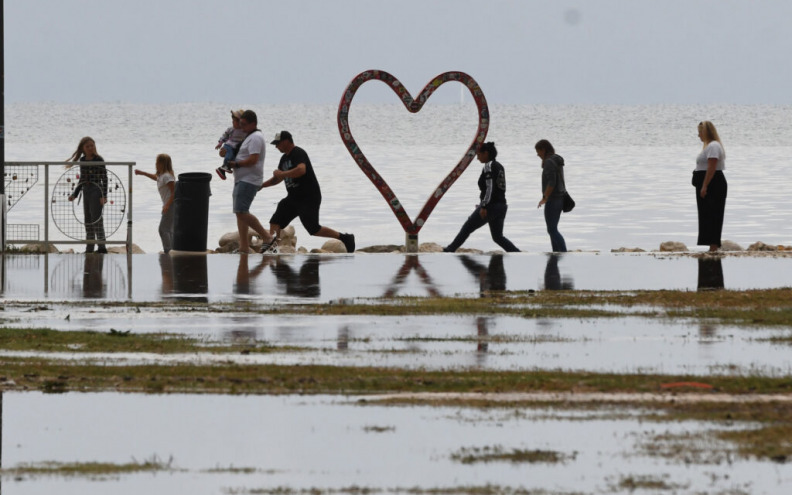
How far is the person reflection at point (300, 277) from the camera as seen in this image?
55.4 feet

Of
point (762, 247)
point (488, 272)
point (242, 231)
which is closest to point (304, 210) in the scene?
point (242, 231)

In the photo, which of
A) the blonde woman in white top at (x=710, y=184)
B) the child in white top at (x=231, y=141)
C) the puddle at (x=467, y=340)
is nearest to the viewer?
the puddle at (x=467, y=340)

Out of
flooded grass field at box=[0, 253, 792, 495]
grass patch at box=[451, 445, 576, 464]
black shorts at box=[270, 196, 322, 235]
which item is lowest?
grass patch at box=[451, 445, 576, 464]

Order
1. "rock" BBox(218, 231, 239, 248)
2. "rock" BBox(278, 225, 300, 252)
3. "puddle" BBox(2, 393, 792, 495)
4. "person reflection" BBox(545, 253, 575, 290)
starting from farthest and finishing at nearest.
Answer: "rock" BBox(278, 225, 300, 252) < "rock" BBox(218, 231, 239, 248) < "person reflection" BBox(545, 253, 575, 290) < "puddle" BBox(2, 393, 792, 495)

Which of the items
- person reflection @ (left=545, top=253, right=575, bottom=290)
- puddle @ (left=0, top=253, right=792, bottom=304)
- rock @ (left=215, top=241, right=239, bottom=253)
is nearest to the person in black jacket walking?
puddle @ (left=0, top=253, right=792, bottom=304)

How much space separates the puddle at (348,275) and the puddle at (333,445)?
21.3ft

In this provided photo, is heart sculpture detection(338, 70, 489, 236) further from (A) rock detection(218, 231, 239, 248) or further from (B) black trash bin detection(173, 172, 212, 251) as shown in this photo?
(A) rock detection(218, 231, 239, 248)

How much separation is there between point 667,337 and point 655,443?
4531 mm

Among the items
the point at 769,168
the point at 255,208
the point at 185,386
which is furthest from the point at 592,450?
the point at 769,168

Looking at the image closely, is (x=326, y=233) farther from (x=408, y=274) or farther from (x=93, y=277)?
(x=93, y=277)

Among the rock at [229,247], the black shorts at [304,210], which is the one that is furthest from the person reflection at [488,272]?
the rock at [229,247]

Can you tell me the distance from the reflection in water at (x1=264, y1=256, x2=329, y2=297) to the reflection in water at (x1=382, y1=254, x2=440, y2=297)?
2.52ft

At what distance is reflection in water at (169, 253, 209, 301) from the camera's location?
17091 mm

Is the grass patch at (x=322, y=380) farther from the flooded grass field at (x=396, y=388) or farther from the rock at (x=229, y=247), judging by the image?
the rock at (x=229, y=247)
